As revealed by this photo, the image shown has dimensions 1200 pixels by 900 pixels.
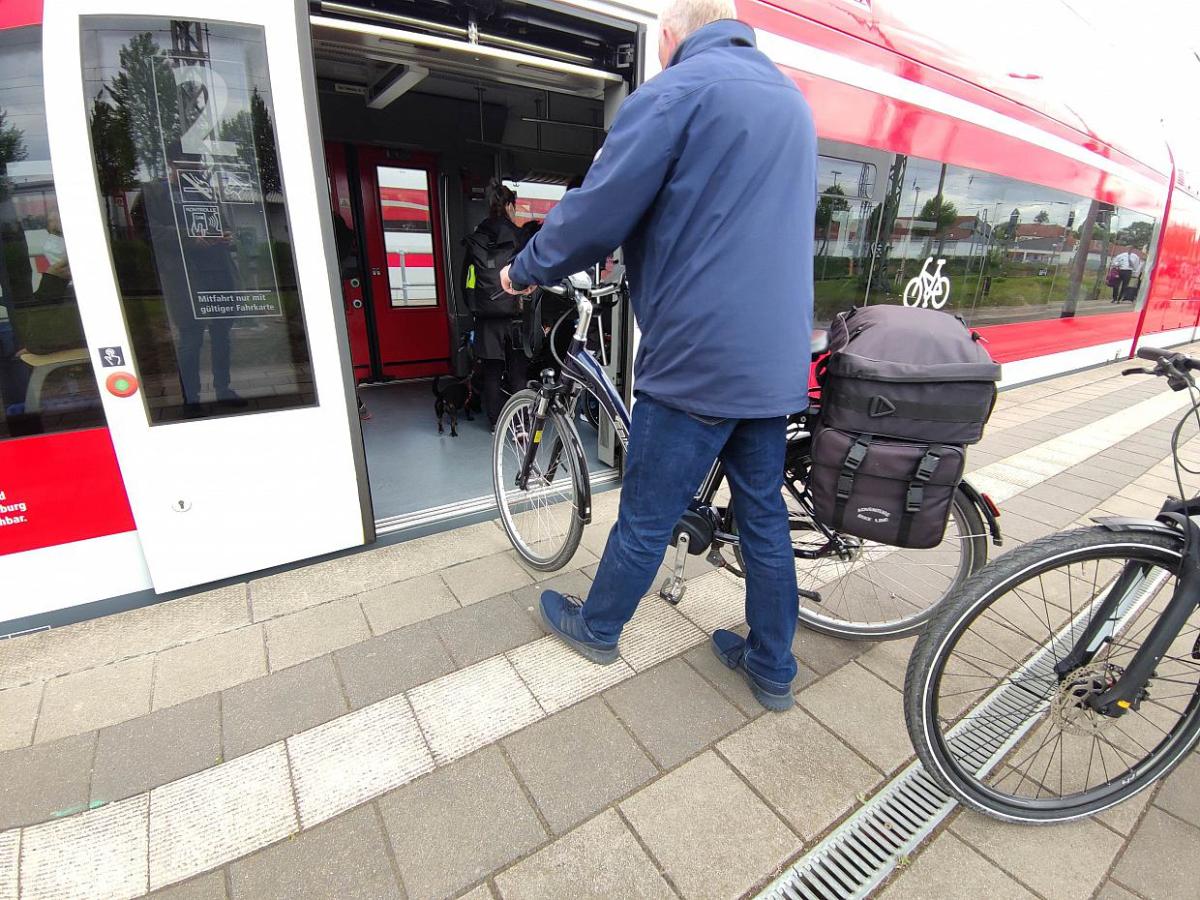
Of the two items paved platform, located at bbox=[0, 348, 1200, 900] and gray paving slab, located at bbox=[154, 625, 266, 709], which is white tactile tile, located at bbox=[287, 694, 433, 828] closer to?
paved platform, located at bbox=[0, 348, 1200, 900]

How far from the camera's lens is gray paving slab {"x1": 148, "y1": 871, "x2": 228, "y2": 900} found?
4.55 feet

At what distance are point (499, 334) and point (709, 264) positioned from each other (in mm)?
3071

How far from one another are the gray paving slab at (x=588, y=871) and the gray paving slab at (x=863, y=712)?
0.80 meters

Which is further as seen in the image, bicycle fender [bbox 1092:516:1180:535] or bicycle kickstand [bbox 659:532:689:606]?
bicycle kickstand [bbox 659:532:689:606]

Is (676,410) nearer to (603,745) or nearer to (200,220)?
(603,745)

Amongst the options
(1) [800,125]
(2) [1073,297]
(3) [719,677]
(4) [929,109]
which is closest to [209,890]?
(3) [719,677]

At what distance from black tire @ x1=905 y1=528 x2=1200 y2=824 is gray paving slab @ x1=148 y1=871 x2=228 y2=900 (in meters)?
1.75

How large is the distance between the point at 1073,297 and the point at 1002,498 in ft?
17.9

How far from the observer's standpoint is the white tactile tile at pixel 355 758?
5.36ft

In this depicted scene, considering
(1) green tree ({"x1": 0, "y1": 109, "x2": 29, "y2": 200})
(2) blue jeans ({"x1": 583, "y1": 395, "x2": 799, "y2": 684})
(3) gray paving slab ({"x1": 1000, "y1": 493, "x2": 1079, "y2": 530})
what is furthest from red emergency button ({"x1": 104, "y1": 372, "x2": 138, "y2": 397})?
(3) gray paving slab ({"x1": 1000, "y1": 493, "x2": 1079, "y2": 530})

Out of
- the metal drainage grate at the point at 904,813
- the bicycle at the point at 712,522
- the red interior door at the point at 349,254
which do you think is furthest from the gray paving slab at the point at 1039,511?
the red interior door at the point at 349,254

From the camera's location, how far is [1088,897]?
1423mm

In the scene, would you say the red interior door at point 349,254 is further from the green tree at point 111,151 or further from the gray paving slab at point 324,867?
the gray paving slab at point 324,867

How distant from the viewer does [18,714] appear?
1.93 m
